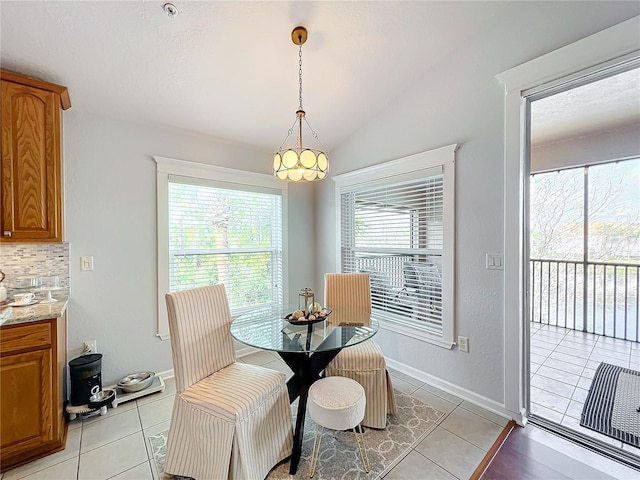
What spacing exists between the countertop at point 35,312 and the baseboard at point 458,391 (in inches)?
114

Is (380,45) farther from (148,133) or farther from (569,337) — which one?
(569,337)

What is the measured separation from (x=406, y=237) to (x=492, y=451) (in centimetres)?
179

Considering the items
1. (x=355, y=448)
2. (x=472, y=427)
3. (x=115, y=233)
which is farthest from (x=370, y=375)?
(x=115, y=233)

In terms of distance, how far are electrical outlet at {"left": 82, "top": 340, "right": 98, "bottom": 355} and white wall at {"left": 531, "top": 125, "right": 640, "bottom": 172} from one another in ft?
19.5

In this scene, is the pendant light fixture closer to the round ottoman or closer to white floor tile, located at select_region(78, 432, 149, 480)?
the round ottoman

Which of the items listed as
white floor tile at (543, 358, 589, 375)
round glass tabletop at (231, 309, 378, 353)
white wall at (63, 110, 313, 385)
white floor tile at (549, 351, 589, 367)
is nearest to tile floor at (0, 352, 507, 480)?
white wall at (63, 110, 313, 385)

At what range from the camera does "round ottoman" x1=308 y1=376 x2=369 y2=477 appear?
1.48 metres

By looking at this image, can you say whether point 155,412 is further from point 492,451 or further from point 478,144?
point 478,144

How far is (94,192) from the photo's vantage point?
93.0 inches

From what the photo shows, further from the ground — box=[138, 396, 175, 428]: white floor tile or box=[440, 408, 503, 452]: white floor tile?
box=[440, 408, 503, 452]: white floor tile

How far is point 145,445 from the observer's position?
1831 mm

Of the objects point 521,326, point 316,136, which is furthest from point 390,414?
point 316,136

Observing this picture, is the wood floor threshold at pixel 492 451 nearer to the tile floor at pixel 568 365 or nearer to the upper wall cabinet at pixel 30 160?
the tile floor at pixel 568 365

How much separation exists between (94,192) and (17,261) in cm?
74
